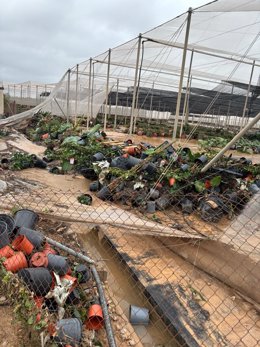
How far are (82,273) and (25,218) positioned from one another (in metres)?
0.98

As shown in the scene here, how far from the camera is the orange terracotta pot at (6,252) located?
115 inches

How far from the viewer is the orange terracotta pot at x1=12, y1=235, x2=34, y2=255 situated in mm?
3083

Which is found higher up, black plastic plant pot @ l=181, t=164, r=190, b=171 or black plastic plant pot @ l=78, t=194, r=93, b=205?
black plastic plant pot @ l=181, t=164, r=190, b=171

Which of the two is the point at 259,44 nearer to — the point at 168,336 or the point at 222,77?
the point at 222,77

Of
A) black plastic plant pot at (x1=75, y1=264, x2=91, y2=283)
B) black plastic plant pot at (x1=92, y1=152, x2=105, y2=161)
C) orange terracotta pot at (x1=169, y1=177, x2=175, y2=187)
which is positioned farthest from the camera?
black plastic plant pot at (x1=92, y1=152, x2=105, y2=161)

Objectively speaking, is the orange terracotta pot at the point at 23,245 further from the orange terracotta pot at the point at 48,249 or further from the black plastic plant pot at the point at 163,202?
the black plastic plant pot at the point at 163,202

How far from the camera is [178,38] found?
893cm

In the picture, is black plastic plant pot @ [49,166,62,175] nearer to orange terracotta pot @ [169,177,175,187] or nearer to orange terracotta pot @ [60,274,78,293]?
orange terracotta pot @ [169,177,175,187]

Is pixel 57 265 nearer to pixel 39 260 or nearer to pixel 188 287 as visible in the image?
pixel 39 260

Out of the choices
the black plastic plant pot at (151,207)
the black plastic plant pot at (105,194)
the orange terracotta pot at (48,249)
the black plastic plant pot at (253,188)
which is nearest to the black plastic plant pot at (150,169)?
the black plastic plant pot at (151,207)

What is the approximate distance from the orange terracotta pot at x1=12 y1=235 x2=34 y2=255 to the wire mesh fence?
0.03 ft

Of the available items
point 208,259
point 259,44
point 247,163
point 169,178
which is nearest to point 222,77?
point 259,44

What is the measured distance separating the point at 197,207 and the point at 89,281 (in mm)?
2872

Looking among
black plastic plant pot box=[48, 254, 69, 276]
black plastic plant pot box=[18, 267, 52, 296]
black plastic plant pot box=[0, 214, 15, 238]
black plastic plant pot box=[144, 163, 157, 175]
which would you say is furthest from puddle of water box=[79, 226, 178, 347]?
black plastic plant pot box=[144, 163, 157, 175]
